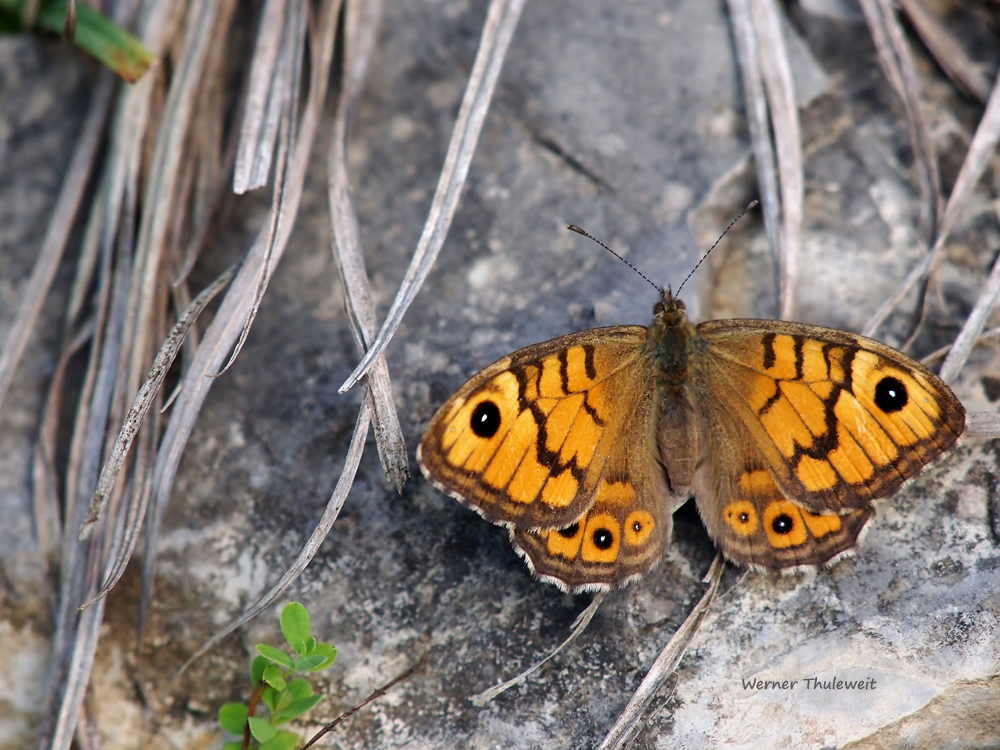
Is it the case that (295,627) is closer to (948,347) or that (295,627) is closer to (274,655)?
(274,655)

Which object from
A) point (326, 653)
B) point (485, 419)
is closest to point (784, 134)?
point (485, 419)

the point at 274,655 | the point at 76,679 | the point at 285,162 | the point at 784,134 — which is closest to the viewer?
the point at 274,655

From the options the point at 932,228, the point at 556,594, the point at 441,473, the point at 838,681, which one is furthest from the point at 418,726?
the point at 932,228

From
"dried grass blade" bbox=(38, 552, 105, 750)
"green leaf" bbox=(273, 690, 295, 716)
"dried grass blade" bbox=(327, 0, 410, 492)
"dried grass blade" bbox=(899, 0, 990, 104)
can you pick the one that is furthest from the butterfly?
"dried grass blade" bbox=(899, 0, 990, 104)

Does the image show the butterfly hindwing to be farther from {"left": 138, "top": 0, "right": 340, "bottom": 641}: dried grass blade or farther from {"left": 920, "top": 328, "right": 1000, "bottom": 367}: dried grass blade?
{"left": 138, "top": 0, "right": 340, "bottom": 641}: dried grass blade

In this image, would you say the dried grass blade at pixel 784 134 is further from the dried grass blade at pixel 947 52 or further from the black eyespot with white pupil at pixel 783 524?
the black eyespot with white pupil at pixel 783 524
